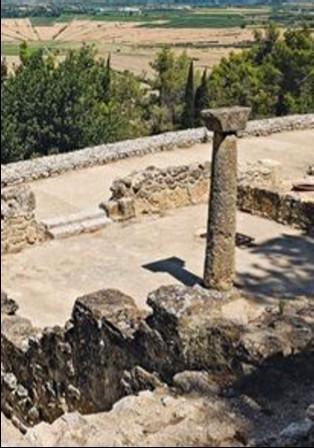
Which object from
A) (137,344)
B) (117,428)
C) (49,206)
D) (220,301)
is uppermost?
(117,428)

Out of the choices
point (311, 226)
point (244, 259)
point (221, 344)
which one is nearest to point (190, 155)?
point (311, 226)

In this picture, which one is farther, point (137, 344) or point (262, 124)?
point (262, 124)

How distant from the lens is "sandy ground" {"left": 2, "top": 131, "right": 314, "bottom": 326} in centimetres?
1155

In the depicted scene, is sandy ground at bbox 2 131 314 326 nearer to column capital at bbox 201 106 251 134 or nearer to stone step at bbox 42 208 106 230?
stone step at bbox 42 208 106 230

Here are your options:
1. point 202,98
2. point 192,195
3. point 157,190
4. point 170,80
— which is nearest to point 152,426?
point 157,190

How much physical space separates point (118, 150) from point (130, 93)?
17.8 metres

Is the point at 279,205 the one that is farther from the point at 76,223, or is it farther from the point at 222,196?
the point at 222,196

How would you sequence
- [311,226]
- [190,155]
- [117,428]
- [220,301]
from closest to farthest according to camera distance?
[117,428] → [220,301] → [311,226] → [190,155]

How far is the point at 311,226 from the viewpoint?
575 inches

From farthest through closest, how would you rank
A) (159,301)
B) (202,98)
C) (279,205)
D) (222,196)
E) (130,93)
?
(130,93) < (202,98) < (279,205) < (222,196) < (159,301)

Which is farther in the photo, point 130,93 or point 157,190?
point 130,93

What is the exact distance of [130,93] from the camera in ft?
125

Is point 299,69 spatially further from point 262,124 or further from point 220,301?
point 220,301

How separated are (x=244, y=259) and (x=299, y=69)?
37.9ft
